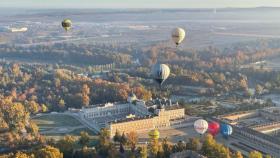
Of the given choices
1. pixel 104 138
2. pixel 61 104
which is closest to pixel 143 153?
pixel 104 138

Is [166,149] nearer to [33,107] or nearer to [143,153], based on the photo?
[143,153]

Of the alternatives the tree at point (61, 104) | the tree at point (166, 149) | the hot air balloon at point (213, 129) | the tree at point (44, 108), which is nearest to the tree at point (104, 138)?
the tree at point (166, 149)

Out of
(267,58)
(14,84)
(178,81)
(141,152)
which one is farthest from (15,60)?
(141,152)

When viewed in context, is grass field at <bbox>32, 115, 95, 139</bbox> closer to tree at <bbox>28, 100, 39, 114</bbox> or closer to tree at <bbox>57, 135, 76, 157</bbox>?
tree at <bbox>28, 100, 39, 114</bbox>

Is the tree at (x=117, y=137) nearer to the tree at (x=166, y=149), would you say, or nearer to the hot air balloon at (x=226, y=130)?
the tree at (x=166, y=149)

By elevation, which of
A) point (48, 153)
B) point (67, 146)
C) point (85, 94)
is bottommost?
point (67, 146)

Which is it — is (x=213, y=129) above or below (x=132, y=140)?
above

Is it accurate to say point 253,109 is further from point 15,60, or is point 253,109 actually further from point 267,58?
point 15,60
